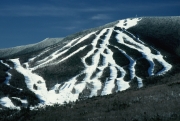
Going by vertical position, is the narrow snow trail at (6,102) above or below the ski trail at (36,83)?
below

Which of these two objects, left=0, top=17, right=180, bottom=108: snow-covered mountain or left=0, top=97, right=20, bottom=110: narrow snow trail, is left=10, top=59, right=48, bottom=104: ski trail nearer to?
left=0, top=17, right=180, bottom=108: snow-covered mountain

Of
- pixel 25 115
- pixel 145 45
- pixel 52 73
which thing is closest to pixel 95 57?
pixel 52 73

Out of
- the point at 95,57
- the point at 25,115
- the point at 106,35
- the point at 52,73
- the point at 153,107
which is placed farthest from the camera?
the point at 106,35

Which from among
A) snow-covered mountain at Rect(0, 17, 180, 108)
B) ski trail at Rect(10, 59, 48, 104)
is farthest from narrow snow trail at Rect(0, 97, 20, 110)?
ski trail at Rect(10, 59, 48, 104)

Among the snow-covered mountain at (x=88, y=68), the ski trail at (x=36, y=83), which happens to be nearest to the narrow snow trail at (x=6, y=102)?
the snow-covered mountain at (x=88, y=68)

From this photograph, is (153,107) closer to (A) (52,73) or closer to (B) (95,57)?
(A) (52,73)

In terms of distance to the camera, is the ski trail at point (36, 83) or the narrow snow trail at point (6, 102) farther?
the ski trail at point (36, 83)

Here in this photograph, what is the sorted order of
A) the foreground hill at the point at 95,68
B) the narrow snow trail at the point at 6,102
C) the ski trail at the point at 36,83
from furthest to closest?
the ski trail at the point at 36,83, the foreground hill at the point at 95,68, the narrow snow trail at the point at 6,102

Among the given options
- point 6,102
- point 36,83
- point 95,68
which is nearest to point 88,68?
point 95,68

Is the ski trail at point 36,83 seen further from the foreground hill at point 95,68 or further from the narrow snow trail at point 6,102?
the narrow snow trail at point 6,102
